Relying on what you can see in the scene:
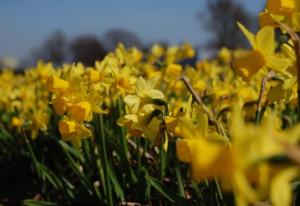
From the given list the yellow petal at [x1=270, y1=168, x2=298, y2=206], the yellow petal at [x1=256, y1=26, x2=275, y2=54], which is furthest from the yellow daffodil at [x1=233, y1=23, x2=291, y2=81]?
the yellow petal at [x1=270, y1=168, x2=298, y2=206]

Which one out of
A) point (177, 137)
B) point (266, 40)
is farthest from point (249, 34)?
point (177, 137)

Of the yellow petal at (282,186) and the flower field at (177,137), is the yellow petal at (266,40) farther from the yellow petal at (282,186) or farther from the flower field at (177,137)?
the yellow petal at (282,186)

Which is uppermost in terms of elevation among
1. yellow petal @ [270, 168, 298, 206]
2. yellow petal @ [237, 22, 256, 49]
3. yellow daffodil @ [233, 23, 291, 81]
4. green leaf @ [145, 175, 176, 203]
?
yellow petal @ [237, 22, 256, 49]

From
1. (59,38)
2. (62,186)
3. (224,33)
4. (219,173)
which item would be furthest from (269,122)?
(59,38)

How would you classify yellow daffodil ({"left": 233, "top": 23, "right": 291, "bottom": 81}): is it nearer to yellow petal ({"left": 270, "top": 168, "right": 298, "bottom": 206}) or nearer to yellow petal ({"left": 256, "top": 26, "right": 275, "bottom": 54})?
yellow petal ({"left": 256, "top": 26, "right": 275, "bottom": 54})

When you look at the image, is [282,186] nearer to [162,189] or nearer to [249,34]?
[249,34]

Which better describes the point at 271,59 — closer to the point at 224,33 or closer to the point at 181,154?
the point at 181,154

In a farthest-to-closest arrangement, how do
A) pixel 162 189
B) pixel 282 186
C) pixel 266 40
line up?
pixel 162 189, pixel 266 40, pixel 282 186

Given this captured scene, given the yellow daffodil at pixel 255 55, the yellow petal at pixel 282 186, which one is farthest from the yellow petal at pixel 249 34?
the yellow petal at pixel 282 186

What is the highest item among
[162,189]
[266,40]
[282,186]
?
[266,40]
